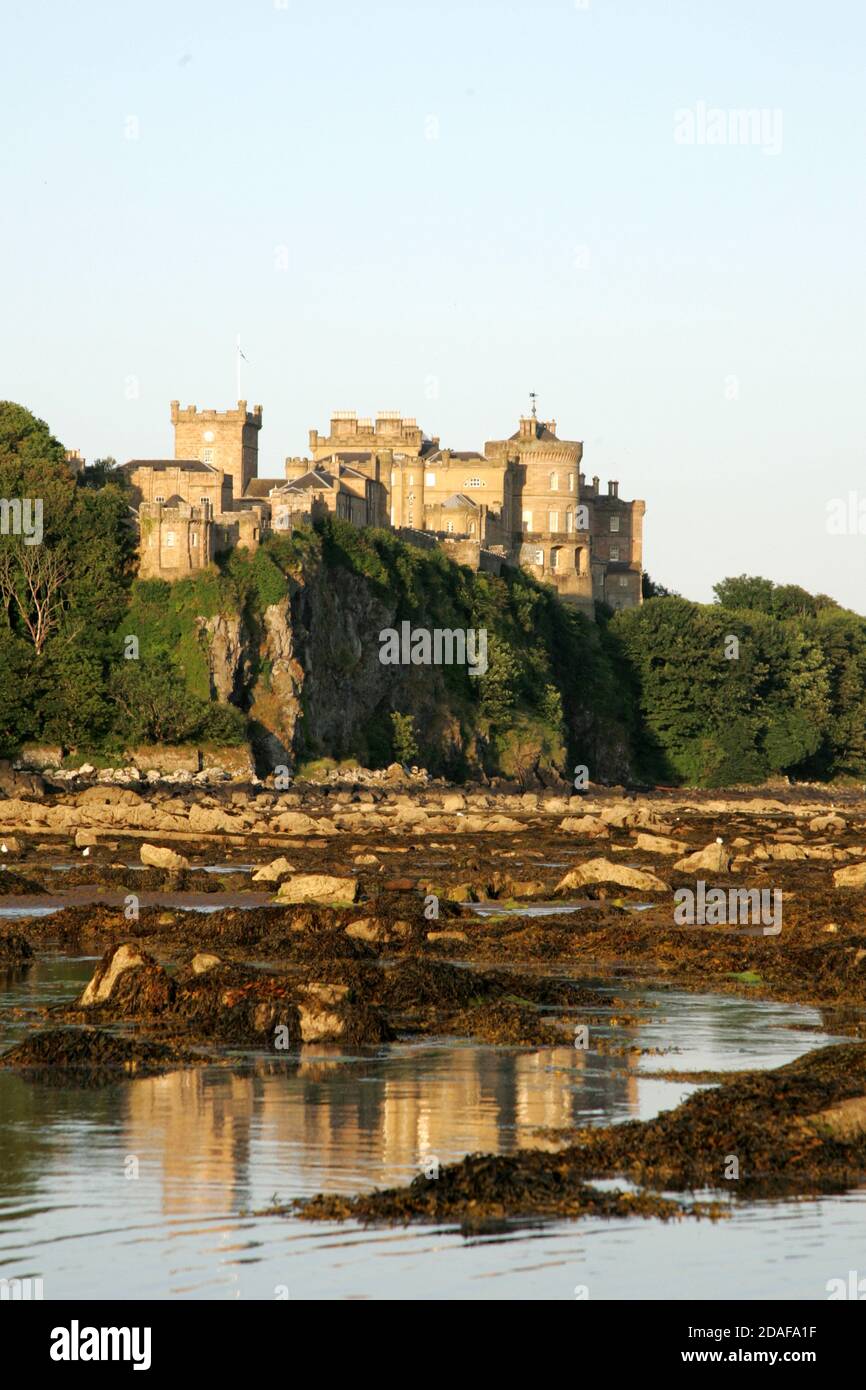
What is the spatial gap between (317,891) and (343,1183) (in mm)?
18288

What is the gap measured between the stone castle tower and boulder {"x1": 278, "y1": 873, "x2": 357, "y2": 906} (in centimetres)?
8758

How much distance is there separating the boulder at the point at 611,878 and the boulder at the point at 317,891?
396 centimetres

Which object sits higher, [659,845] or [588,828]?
[588,828]

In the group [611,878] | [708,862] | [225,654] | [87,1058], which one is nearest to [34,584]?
[225,654]

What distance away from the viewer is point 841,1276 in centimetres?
1118

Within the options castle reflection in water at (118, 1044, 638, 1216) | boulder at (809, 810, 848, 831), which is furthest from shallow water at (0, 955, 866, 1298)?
boulder at (809, 810, 848, 831)

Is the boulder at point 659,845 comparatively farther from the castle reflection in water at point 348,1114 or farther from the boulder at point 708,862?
the castle reflection in water at point 348,1114

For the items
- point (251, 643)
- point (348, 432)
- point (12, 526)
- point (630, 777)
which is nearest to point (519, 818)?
point (251, 643)

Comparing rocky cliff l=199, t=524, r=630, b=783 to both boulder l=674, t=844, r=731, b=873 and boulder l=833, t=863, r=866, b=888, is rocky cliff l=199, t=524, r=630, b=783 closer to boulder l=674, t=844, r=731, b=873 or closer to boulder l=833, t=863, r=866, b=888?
boulder l=674, t=844, r=731, b=873

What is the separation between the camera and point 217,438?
11869 cm

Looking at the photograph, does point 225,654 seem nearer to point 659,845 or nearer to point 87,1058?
point 659,845

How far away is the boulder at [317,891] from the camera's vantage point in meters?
31.1

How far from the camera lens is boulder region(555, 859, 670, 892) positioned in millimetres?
33469

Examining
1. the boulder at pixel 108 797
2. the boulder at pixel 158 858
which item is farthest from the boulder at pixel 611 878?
the boulder at pixel 108 797
